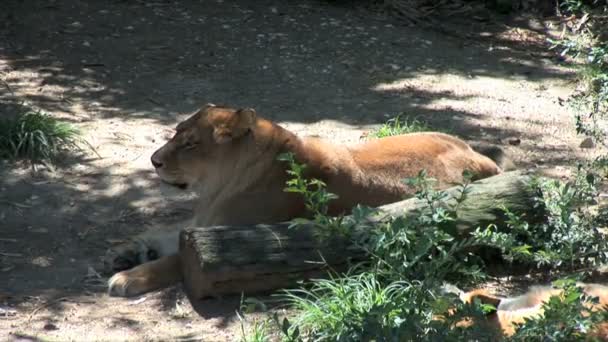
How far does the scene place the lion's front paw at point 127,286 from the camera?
18.8 ft

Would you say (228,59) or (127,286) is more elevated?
(127,286)

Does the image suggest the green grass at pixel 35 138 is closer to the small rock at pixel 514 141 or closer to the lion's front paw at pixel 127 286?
the lion's front paw at pixel 127 286

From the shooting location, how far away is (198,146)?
6184 mm

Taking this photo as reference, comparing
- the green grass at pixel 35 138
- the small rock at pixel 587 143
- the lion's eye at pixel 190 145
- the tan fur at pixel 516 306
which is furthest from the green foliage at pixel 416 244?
the small rock at pixel 587 143

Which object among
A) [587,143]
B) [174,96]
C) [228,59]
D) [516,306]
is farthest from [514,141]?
[516,306]

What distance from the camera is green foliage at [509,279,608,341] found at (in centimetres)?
382

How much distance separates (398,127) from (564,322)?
460 centimetres

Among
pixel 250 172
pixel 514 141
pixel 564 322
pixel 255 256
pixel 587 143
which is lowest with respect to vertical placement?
pixel 514 141

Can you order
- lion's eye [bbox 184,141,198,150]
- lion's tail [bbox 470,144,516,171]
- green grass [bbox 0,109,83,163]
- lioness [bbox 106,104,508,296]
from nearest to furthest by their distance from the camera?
lioness [bbox 106,104,508,296] → lion's eye [bbox 184,141,198,150] → lion's tail [bbox 470,144,516,171] → green grass [bbox 0,109,83,163]

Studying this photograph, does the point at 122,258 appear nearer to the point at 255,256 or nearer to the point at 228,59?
the point at 255,256

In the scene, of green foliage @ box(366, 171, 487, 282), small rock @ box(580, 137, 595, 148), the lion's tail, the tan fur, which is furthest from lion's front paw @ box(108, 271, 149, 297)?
small rock @ box(580, 137, 595, 148)

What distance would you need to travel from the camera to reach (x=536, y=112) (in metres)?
9.49

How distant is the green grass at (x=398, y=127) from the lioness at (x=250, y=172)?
5.78 ft

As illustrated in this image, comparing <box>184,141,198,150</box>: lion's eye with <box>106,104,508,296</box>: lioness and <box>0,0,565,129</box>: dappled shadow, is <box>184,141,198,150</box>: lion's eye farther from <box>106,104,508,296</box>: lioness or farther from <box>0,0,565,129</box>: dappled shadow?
<box>0,0,565,129</box>: dappled shadow
